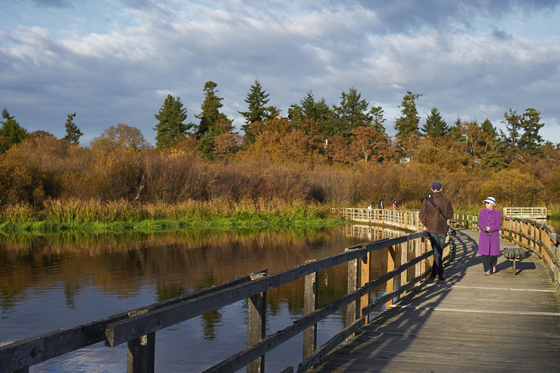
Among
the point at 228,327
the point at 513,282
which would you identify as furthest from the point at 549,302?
the point at 228,327

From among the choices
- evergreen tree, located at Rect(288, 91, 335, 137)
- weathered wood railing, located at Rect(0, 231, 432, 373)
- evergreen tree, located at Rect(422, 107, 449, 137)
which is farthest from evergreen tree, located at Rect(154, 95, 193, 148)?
weathered wood railing, located at Rect(0, 231, 432, 373)

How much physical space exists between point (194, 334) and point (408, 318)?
4.13m

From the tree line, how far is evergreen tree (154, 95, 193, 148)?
19 cm

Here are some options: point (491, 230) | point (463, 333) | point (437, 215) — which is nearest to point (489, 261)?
point (491, 230)

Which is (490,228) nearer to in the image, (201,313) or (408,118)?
(201,313)

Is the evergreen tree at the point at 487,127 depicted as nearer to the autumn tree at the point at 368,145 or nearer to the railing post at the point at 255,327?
the autumn tree at the point at 368,145

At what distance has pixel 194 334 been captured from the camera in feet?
32.5

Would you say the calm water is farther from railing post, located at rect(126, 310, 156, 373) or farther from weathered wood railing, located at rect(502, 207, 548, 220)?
weathered wood railing, located at rect(502, 207, 548, 220)

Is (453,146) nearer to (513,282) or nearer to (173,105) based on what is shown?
(173,105)

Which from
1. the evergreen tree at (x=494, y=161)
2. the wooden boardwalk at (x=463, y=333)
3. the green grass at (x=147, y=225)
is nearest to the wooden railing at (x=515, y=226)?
the wooden boardwalk at (x=463, y=333)

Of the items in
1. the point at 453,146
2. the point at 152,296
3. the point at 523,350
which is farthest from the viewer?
the point at 453,146

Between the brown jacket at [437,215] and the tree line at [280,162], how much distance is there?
32248 mm

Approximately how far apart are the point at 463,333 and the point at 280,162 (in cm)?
5523

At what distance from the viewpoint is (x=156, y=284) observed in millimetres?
15195
